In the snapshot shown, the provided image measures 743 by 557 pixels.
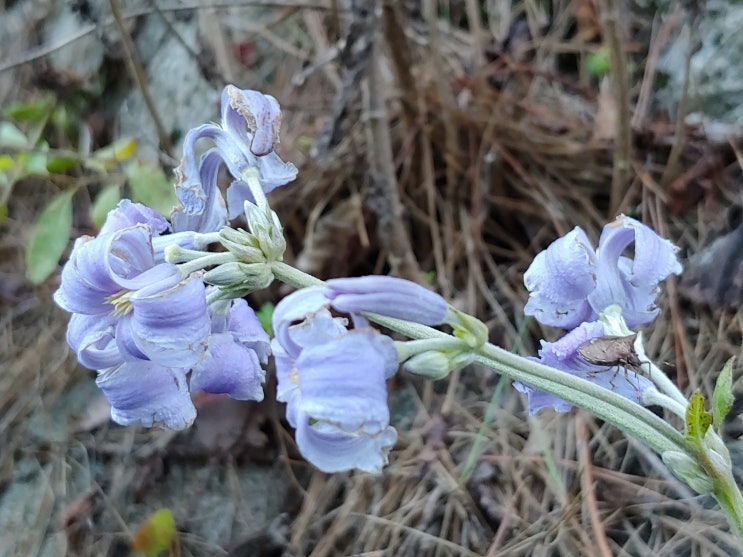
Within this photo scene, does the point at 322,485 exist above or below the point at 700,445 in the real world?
below

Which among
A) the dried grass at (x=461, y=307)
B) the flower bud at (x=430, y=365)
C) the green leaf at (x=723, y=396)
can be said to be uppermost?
the flower bud at (x=430, y=365)

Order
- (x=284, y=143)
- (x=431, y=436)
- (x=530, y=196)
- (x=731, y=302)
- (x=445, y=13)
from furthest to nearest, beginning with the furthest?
(x=445, y=13) → (x=284, y=143) → (x=530, y=196) → (x=431, y=436) → (x=731, y=302)

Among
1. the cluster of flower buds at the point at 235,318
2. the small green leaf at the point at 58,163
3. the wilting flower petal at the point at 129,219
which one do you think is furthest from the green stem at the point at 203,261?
the small green leaf at the point at 58,163

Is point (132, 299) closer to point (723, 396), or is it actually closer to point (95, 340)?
point (95, 340)

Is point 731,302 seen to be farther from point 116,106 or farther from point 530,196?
point 116,106

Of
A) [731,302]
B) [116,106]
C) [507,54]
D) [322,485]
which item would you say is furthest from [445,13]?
[322,485]

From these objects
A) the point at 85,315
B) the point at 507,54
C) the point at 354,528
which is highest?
the point at 85,315

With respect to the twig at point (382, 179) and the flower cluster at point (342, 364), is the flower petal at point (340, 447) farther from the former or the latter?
the twig at point (382, 179)

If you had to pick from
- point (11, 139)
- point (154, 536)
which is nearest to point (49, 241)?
point (11, 139)
